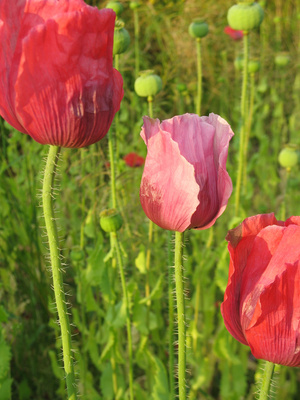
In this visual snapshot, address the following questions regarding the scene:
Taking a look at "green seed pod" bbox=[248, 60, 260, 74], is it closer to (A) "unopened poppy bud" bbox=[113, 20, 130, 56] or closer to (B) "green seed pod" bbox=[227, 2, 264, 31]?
(B) "green seed pod" bbox=[227, 2, 264, 31]

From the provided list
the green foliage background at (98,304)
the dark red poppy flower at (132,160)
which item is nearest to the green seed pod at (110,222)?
the green foliage background at (98,304)

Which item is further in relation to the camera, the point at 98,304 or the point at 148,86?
the point at 98,304

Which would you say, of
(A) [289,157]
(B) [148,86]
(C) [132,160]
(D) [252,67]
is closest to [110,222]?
(B) [148,86]

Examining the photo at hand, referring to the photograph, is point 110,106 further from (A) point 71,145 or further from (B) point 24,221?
(B) point 24,221

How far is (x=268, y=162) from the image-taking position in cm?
262

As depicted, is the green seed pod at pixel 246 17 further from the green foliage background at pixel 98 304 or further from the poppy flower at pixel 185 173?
the poppy flower at pixel 185 173

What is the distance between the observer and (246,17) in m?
1.17

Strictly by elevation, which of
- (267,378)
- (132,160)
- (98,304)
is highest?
(132,160)

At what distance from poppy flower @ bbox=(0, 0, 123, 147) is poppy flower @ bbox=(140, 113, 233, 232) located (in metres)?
0.08

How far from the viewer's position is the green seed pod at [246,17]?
3.84ft

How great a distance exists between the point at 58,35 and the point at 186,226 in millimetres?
249

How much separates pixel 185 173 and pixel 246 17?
69cm

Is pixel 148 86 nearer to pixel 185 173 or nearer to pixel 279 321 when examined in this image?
pixel 185 173

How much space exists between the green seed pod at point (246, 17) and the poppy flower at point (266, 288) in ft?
2.22
